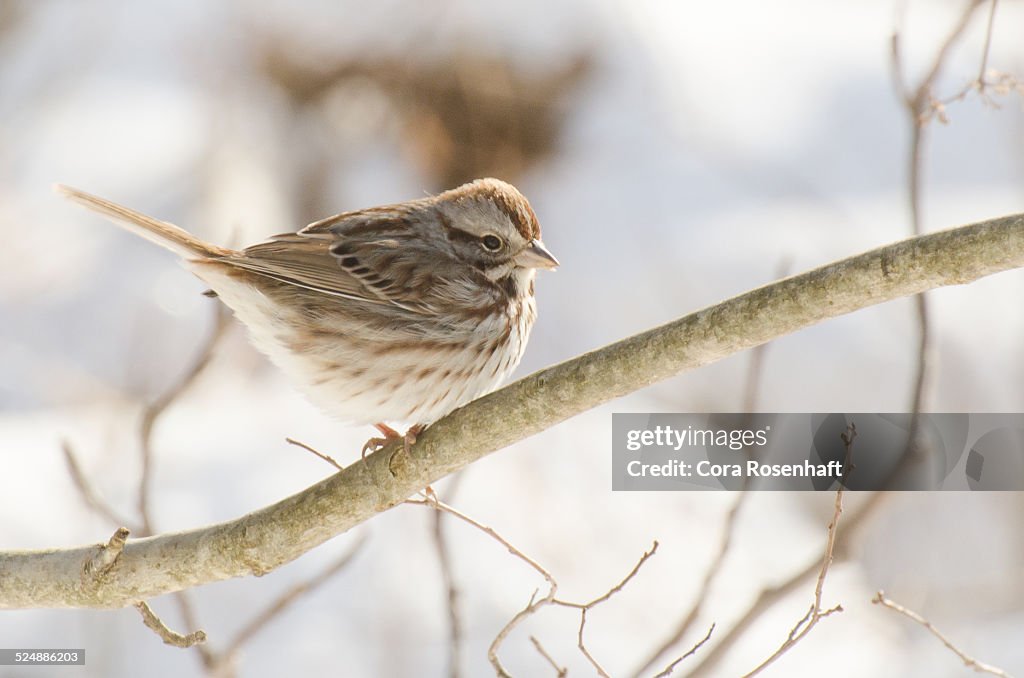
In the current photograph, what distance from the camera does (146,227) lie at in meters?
3.14

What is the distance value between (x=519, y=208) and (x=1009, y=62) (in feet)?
13.2

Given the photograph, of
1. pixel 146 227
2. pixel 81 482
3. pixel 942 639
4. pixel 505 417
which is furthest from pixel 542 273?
pixel 942 639

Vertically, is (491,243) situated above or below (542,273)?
below

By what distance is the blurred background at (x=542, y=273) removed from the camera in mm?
4637

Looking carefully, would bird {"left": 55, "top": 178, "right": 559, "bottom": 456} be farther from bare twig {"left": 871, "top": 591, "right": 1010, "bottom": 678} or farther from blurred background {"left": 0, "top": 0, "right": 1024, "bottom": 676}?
bare twig {"left": 871, "top": 591, "right": 1010, "bottom": 678}

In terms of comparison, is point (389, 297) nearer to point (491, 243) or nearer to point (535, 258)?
point (491, 243)

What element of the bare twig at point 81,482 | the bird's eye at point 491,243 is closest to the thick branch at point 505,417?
the bare twig at point 81,482

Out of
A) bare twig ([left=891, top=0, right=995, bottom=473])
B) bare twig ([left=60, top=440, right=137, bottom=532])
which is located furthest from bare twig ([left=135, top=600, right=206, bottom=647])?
bare twig ([left=891, top=0, right=995, bottom=473])

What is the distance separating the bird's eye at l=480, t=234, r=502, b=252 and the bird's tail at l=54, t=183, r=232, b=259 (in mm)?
744

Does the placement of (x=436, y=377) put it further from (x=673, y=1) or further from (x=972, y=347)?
(x=673, y=1)

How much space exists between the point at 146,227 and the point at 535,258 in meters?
1.09

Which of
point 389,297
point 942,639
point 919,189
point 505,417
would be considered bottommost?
point 942,639

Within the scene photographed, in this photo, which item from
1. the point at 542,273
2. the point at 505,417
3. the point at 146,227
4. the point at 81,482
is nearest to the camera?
the point at 505,417

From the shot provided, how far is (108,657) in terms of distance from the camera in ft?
13.8
